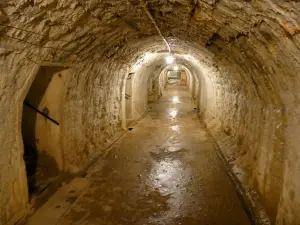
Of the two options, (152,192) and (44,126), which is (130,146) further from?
(44,126)

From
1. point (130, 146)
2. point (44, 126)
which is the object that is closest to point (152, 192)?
point (44, 126)

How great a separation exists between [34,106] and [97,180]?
209 centimetres

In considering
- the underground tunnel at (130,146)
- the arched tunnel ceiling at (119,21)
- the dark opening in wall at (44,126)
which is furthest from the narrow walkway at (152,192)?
the arched tunnel ceiling at (119,21)

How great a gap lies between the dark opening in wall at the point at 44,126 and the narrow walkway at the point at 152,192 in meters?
0.60

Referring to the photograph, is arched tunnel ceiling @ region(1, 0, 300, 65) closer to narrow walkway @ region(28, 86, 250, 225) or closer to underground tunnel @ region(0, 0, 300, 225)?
underground tunnel @ region(0, 0, 300, 225)

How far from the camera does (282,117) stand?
3867 millimetres

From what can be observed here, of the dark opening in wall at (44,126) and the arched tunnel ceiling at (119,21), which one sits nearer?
the arched tunnel ceiling at (119,21)

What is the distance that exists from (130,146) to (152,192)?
3.18 meters

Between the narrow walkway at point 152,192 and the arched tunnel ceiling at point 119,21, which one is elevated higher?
the arched tunnel ceiling at point 119,21

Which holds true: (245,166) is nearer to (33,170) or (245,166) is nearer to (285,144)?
(285,144)

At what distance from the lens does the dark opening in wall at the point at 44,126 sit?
16.7 feet

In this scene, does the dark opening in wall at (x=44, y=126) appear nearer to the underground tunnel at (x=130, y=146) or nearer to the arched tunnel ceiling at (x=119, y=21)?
the underground tunnel at (x=130, y=146)

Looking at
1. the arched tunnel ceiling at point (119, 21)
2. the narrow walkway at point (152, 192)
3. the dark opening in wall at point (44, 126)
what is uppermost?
the arched tunnel ceiling at point (119, 21)

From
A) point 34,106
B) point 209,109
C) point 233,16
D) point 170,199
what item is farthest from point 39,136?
point 209,109
